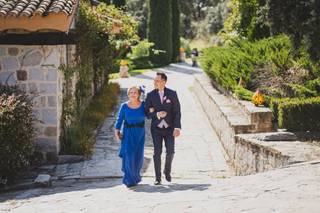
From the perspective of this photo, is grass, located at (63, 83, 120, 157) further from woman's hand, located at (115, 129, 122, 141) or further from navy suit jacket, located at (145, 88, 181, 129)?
navy suit jacket, located at (145, 88, 181, 129)

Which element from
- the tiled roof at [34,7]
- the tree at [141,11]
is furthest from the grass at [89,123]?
the tree at [141,11]

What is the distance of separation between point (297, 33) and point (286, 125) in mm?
1744

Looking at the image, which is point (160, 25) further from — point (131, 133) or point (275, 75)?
point (131, 133)

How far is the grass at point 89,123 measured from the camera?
10469 millimetres

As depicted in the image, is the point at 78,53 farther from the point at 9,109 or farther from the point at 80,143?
the point at 9,109

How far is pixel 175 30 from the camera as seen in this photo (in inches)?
1448

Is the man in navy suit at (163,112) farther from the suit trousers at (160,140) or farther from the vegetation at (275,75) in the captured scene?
the vegetation at (275,75)

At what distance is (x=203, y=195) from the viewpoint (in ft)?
20.5

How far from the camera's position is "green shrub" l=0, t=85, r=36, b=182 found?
8.24 metres

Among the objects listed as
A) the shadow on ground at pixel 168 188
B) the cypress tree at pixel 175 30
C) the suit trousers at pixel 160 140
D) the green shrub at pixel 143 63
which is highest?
the cypress tree at pixel 175 30

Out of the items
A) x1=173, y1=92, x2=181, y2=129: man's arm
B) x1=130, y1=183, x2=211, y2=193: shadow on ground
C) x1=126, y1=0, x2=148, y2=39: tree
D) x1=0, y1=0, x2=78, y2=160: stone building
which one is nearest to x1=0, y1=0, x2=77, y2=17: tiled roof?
x1=0, y1=0, x2=78, y2=160: stone building

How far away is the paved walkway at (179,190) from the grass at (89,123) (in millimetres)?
334

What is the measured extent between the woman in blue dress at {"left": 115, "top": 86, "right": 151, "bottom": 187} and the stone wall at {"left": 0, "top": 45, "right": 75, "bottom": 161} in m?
2.88

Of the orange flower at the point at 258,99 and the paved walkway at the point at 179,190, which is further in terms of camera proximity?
the orange flower at the point at 258,99
